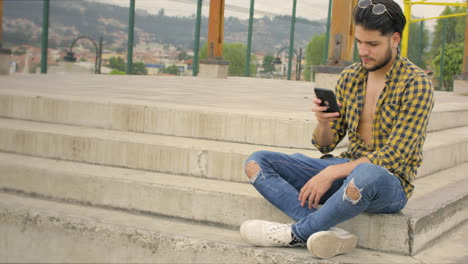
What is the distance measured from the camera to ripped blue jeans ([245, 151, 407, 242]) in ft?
9.63

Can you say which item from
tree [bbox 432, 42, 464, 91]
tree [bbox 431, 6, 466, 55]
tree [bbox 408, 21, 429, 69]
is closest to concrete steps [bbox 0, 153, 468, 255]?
tree [bbox 408, 21, 429, 69]

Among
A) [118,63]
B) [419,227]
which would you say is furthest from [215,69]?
[419,227]

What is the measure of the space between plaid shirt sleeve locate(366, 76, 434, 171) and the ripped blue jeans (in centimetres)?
9

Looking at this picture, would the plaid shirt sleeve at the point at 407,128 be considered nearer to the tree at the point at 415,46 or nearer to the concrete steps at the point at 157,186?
the concrete steps at the point at 157,186

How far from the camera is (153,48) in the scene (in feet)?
48.9

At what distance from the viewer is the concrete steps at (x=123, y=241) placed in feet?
10.5

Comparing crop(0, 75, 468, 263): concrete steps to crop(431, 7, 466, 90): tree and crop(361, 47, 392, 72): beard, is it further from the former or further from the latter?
crop(431, 7, 466, 90): tree

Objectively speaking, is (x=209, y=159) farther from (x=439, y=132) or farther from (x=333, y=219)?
(x=439, y=132)

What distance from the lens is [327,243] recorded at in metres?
2.99

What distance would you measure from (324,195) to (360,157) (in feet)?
0.86

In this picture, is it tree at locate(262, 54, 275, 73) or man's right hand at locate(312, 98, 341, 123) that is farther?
tree at locate(262, 54, 275, 73)

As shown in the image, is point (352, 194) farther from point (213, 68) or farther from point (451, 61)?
point (451, 61)

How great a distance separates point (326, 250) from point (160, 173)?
59.1 inches

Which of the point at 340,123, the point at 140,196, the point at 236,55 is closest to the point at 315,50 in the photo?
the point at 236,55
